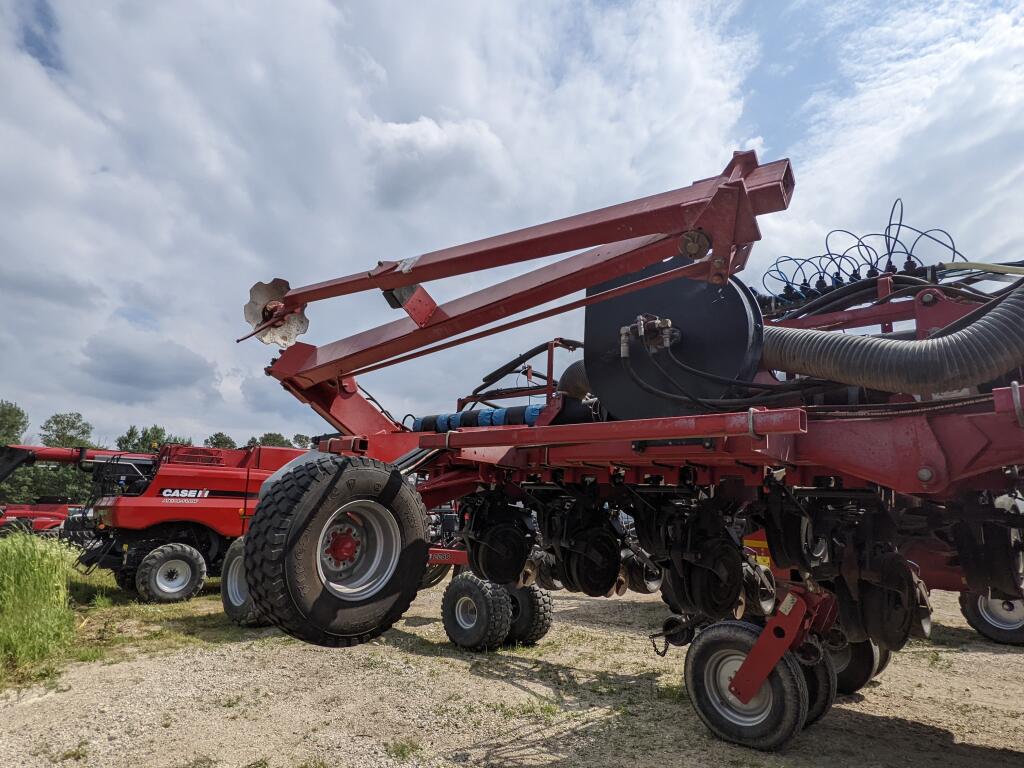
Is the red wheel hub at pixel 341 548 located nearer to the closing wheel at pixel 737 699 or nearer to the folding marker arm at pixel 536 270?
the folding marker arm at pixel 536 270

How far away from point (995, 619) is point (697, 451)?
7.77 meters

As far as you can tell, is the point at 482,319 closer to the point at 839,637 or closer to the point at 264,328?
the point at 264,328

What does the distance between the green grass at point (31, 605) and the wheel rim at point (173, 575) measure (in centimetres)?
208

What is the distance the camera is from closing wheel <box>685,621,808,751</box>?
16.7 feet

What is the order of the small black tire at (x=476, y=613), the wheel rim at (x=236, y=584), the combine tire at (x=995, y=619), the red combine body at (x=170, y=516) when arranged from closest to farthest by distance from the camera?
the small black tire at (x=476, y=613) < the combine tire at (x=995, y=619) < the wheel rim at (x=236, y=584) < the red combine body at (x=170, y=516)

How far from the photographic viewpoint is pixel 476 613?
8.19m

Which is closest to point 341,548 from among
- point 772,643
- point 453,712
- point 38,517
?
point 772,643

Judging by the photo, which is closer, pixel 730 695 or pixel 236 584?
pixel 730 695

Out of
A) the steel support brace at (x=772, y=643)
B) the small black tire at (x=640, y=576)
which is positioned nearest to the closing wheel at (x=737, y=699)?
the steel support brace at (x=772, y=643)

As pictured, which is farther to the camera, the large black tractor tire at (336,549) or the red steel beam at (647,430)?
the red steel beam at (647,430)

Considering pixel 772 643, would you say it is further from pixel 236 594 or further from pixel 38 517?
pixel 38 517

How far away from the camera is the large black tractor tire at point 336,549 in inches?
110

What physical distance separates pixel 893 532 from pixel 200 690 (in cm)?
649

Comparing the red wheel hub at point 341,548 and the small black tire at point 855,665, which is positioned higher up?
the red wheel hub at point 341,548
